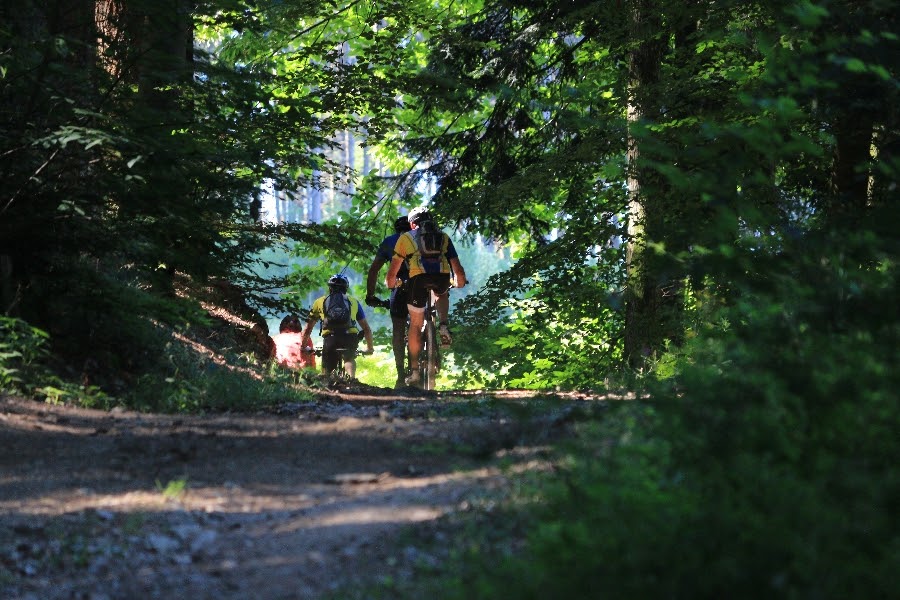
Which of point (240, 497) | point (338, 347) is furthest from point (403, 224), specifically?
point (240, 497)

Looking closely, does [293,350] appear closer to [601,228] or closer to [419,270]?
[419,270]

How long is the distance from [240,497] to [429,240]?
7745 mm

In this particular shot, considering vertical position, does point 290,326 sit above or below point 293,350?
above

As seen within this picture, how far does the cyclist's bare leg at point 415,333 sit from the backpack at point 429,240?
2.50 feet

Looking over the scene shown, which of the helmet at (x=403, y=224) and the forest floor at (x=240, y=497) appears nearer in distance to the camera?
the forest floor at (x=240, y=497)

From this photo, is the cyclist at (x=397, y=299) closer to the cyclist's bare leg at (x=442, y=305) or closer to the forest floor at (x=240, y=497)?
the cyclist's bare leg at (x=442, y=305)

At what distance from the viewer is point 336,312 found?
15.0 metres

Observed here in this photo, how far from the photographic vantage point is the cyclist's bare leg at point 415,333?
13461 mm

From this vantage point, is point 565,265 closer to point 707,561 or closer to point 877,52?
point 877,52

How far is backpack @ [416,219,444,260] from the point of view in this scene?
13.2 metres

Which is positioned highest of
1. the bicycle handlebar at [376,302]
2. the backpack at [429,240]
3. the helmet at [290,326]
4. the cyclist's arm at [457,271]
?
the backpack at [429,240]

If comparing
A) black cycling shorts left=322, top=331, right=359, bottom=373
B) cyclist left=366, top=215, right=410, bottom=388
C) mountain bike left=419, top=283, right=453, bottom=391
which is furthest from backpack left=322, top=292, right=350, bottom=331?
mountain bike left=419, top=283, right=453, bottom=391

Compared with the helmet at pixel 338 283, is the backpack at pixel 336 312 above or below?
below

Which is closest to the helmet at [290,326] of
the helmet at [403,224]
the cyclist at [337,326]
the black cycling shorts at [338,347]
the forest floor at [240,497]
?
the cyclist at [337,326]
